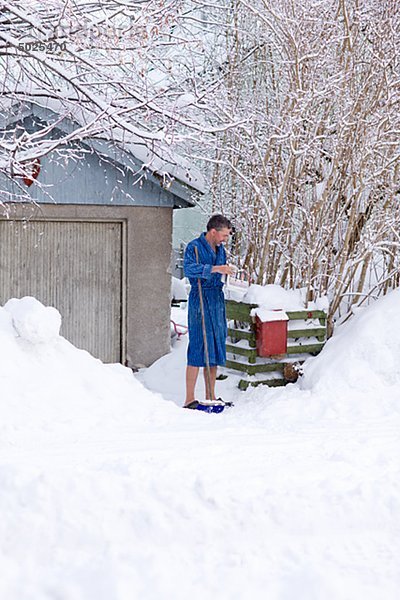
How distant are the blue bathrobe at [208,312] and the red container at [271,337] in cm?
58

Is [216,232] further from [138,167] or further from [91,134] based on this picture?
[138,167]

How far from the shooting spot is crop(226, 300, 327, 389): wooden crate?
877cm

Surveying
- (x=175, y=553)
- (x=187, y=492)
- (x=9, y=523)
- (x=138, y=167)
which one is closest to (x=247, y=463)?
(x=187, y=492)

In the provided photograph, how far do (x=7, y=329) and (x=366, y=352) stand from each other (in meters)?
3.60

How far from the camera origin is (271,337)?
8586mm

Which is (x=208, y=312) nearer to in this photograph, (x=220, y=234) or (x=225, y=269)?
(x=225, y=269)

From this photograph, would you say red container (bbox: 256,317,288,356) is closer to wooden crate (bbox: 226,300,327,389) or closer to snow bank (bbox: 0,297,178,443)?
wooden crate (bbox: 226,300,327,389)

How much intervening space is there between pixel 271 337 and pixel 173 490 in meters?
A: 3.94

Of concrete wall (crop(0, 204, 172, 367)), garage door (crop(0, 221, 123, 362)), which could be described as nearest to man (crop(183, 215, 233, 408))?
concrete wall (crop(0, 204, 172, 367))

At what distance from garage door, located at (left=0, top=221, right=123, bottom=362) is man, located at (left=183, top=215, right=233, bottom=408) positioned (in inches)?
118

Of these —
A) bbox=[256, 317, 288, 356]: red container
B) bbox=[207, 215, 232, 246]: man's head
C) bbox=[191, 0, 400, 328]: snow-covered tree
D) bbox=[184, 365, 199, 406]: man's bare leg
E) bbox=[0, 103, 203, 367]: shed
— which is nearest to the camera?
bbox=[207, 215, 232, 246]: man's head

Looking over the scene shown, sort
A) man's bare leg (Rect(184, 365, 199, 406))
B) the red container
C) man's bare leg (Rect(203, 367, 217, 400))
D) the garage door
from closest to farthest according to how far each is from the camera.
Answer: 1. man's bare leg (Rect(184, 365, 199, 406))
2. man's bare leg (Rect(203, 367, 217, 400))
3. the red container
4. the garage door

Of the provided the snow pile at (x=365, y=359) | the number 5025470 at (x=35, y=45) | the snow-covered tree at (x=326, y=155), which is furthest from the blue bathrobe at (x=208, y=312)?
the number 5025470 at (x=35, y=45)

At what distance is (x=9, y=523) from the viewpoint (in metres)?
4.53
